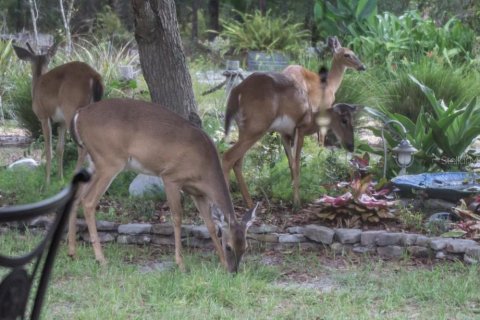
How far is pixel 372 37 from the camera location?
17062mm

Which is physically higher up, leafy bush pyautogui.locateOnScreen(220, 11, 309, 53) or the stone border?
the stone border

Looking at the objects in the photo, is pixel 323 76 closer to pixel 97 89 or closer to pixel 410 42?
pixel 97 89

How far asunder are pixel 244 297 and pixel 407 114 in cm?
670

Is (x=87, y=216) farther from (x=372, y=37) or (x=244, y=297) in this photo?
(x=372, y=37)

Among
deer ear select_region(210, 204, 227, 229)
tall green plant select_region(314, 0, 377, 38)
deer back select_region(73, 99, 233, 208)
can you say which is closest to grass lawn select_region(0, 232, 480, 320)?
deer ear select_region(210, 204, 227, 229)

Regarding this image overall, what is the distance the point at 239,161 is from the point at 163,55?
1212 millimetres

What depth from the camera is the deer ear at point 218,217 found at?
19.9ft

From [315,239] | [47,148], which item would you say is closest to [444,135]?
[315,239]

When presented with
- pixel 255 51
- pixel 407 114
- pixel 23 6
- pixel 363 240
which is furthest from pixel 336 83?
pixel 23 6

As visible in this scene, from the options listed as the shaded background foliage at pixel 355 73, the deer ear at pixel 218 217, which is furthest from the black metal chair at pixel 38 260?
the shaded background foliage at pixel 355 73

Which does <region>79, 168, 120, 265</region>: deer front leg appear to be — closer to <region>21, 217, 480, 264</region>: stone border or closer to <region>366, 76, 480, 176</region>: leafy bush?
<region>21, 217, 480, 264</region>: stone border

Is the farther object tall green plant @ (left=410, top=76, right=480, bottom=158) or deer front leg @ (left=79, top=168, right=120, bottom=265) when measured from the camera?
tall green plant @ (left=410, top=76, right=480, bottom=158)

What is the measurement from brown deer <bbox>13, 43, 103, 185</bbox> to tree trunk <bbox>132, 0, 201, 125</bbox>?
518mm

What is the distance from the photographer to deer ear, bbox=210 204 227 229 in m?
6.06
